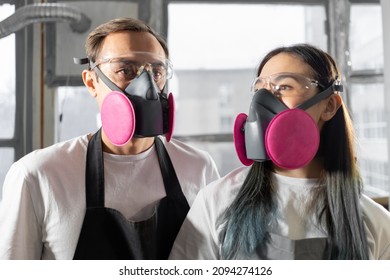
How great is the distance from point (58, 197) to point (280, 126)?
0.48 metres

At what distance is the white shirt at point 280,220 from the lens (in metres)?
0.81

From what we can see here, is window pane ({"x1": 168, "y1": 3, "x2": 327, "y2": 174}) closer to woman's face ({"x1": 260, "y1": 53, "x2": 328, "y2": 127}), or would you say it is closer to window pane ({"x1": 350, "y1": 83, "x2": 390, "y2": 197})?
window pane ({"x1": 350, "y1": 83, "x2": 390, "y2": 197})

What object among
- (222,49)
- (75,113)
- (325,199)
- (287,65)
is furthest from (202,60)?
(325,199)

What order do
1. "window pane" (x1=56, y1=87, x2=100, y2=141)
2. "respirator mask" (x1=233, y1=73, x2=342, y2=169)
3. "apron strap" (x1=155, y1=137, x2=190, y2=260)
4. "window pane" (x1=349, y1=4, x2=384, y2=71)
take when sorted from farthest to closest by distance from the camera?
"window pane" (x1=349, y1=4, x2=384, y2=71)
"window pane" (x1=56, y1=87, x2=100, y2=141)
"apron strap" (x1=155, y1=137, x2=190, y2=260)
"respirator mask" (x1=233, y1=73, x2=342, y2=169)

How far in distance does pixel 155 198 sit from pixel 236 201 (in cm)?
19

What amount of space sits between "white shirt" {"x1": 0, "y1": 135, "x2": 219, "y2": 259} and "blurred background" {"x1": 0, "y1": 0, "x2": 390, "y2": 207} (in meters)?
0.23

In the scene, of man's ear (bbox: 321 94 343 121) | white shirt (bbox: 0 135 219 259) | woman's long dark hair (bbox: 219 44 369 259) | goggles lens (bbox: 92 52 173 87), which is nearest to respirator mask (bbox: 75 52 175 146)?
goggles lens (bbox: 92 52 173 87)

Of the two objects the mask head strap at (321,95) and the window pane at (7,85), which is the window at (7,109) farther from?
the mask head strap at (321,95)

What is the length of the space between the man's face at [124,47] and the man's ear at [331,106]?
364 millimetres

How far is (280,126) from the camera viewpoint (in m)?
0.76

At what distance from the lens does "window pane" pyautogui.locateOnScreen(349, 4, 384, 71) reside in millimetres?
1253

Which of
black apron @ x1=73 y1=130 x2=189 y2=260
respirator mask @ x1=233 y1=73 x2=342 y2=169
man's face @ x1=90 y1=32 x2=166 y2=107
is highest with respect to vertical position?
man's face @ x1=90 y1=32 x2=166 y2=107
